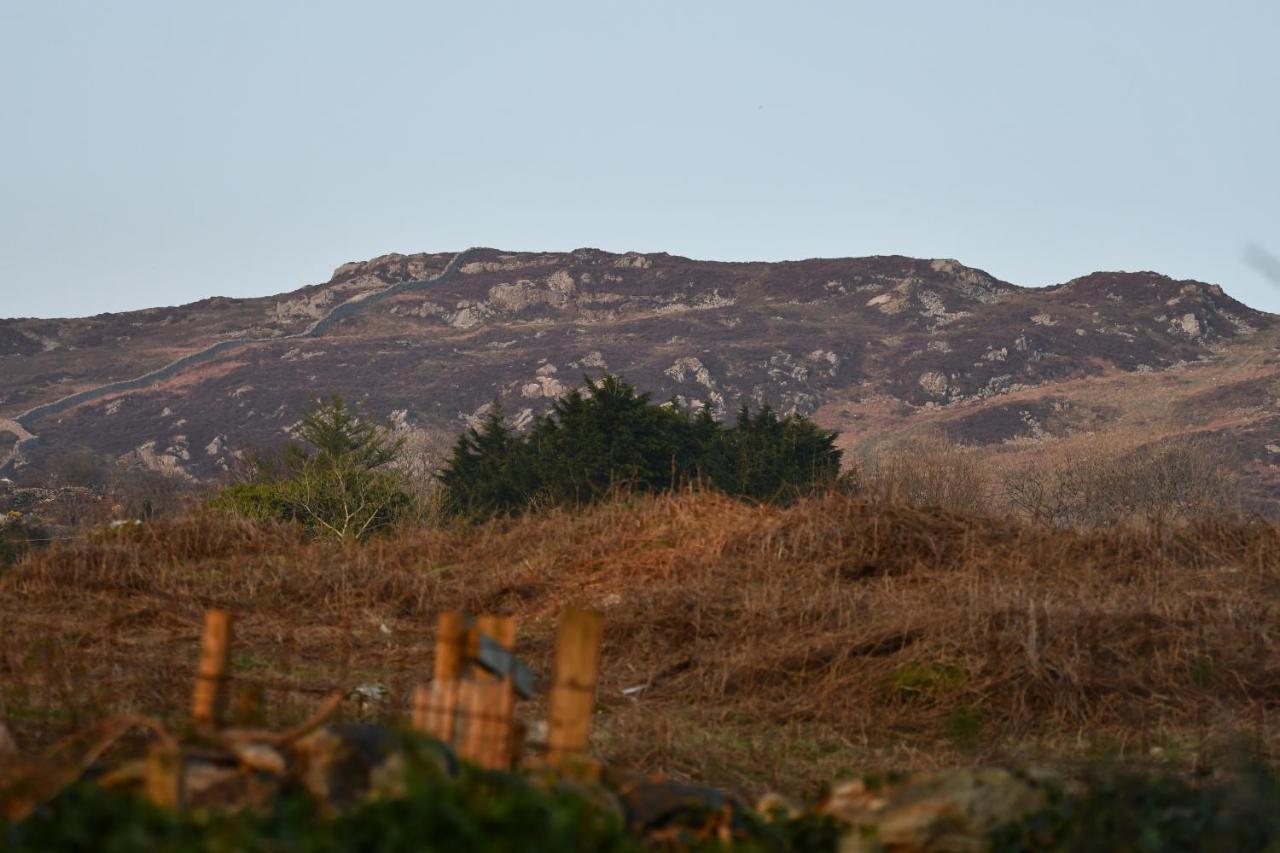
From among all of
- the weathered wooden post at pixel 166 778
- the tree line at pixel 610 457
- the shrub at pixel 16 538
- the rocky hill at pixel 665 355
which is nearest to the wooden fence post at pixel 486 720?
the weathered wooden post at pixel 166 778

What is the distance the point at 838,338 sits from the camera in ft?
327

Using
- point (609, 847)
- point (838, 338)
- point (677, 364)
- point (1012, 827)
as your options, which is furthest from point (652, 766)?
point (838, 338)

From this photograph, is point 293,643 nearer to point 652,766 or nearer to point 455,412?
point 652,766

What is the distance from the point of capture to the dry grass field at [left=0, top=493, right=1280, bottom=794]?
862cm

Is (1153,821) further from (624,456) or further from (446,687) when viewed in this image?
(624,456)

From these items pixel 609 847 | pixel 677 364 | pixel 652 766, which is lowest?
pixel 652 766

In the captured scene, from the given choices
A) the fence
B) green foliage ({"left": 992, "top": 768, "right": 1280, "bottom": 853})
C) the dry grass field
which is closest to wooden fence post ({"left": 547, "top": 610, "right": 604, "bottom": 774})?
the fence

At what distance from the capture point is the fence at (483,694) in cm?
491

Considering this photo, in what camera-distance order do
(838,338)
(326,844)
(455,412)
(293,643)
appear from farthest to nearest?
(838,338)
(455,412)
(293,643)
(326,844)

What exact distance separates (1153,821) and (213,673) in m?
3.34

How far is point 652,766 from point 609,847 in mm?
3702

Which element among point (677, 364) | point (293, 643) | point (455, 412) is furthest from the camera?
point (677, 364)

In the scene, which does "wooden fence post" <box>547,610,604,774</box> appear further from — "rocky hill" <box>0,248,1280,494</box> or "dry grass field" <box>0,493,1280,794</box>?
"rocky hill" <box>0,248,1280,494</box>

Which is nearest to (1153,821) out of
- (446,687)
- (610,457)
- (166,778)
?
(446,687)
